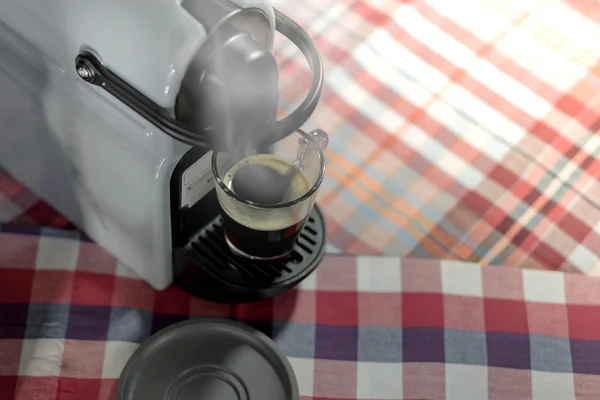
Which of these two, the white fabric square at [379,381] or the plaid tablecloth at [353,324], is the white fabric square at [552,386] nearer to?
the plaid tablecloth at [353,324]

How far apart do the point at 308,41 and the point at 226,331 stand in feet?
0.92

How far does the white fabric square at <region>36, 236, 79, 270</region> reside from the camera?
830mm

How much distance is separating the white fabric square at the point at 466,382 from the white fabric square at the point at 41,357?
0.38 m

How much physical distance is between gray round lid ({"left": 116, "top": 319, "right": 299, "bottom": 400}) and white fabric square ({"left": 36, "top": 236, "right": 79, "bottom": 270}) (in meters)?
0.14

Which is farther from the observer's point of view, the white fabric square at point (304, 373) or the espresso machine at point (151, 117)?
the white fabric square at point (304, 373)

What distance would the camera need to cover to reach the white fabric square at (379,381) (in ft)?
2.56

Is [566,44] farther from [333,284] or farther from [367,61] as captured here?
[333,284]

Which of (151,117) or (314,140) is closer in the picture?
(151,117)

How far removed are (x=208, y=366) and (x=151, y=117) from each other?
25cm

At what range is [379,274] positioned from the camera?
0.85 meters

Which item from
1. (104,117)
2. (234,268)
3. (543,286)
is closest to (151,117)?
(104,117)

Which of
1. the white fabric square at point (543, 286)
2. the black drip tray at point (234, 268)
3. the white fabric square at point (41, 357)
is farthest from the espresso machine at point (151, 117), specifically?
the white fabric square at point (543, 286)

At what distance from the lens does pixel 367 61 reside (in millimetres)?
1018

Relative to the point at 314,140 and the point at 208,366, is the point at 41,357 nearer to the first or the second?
the point at 208,366
